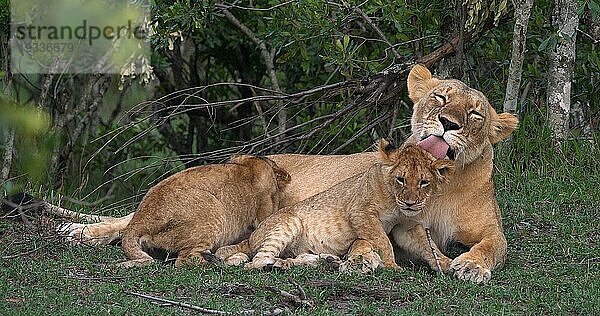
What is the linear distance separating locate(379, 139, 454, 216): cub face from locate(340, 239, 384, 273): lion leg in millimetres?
272

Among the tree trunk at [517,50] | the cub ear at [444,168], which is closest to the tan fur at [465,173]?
the cub ear at [444,168]

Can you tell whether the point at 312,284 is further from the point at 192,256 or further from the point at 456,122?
the point at 456,122

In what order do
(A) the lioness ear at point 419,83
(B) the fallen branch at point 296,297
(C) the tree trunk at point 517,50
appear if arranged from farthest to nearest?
(C) the tree trunk at point 517,50
(A) the lioness ear at point 419,83
(B) the fallen branch at point 296,297

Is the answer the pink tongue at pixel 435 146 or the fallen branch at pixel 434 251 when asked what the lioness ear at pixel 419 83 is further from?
the fallen branch at pixel 434 251

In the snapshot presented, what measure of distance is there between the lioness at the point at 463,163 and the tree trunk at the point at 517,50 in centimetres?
177

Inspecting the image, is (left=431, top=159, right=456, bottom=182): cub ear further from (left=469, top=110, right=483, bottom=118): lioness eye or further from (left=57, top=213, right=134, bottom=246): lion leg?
(left=57, top=213, right=134, bottom=246): lion leg

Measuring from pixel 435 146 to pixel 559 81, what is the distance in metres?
2.94

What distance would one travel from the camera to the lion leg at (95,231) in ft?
20.3

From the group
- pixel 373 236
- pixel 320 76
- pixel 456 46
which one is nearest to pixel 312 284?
pixel 373 236

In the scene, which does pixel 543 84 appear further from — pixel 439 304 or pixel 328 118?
pixel 439 304

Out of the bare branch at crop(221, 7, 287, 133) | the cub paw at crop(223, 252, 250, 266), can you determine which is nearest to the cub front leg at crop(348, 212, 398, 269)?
the cub paw at crop(223, 252, 250, 266)

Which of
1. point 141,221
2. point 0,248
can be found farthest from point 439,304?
point 0,248

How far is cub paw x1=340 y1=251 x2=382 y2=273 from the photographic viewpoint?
519cm

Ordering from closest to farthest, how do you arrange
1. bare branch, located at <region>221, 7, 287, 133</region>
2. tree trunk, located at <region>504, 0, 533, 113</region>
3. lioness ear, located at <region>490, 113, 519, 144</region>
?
lioness ear, located at <region>490, 113, 519, 144</region>, tree trunk, located at <region>504, 0, 533, 113</region>, bare branch, located at <region>221, 7, 287, 133</region>
